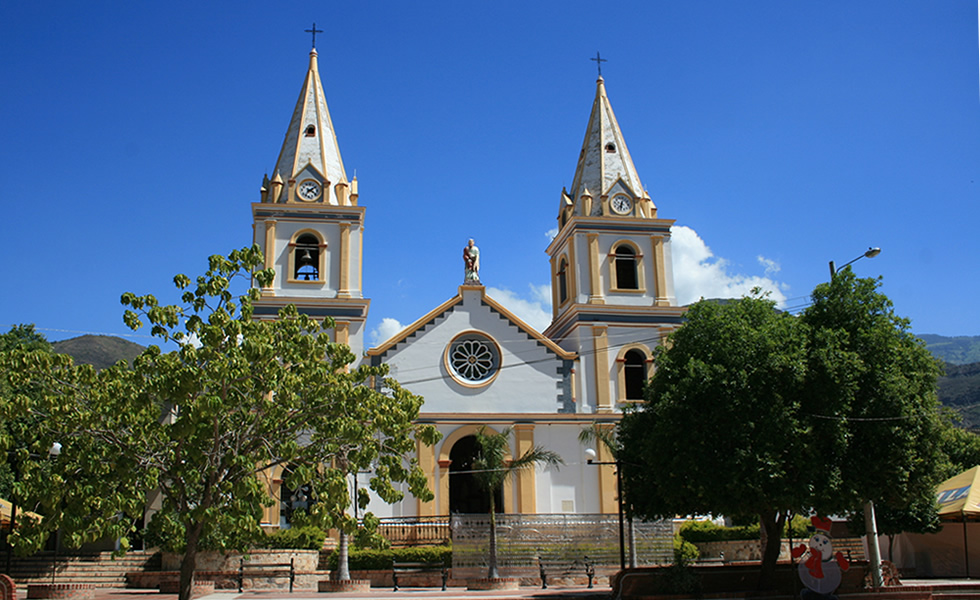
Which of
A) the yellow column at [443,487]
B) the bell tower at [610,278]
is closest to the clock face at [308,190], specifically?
the bell tower at [610,278]

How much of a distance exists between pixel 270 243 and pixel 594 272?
13.5 meters

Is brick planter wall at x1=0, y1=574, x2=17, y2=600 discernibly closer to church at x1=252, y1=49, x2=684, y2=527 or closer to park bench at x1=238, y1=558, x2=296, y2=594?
park bench at x1=238, y1=558, x2=296, y2=594

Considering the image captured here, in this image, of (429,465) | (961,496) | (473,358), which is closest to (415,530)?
(429,465)

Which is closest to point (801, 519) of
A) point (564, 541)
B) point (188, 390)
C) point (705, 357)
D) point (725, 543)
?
point (725, 543)

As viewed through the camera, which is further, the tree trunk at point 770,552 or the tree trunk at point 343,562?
the tree trunk at point 343,562

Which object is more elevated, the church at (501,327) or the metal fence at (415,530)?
the church at (501,327)

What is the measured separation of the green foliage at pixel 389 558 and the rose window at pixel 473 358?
8.65 m

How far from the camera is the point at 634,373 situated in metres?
37.3

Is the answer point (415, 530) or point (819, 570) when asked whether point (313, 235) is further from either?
point (819, 570)

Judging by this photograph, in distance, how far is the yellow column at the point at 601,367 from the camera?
118 feet

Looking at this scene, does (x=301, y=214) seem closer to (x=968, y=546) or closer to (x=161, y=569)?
(x=161, y=569)

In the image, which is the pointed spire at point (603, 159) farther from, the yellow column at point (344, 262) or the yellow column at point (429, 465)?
the yellow column at point (429, 465)

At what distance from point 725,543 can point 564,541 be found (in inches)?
285

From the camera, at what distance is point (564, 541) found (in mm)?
A: 27656
